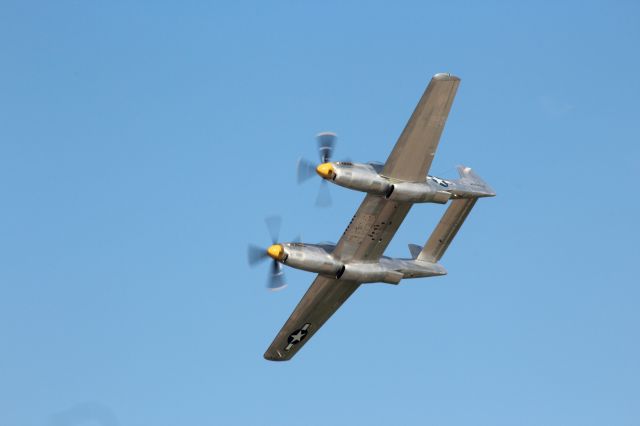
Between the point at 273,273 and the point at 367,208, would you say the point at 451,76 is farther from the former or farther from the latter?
the point at 273,273

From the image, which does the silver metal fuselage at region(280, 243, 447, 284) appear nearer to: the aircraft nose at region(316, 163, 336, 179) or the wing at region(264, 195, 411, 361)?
the wing at region(264, 195, 411, 361)

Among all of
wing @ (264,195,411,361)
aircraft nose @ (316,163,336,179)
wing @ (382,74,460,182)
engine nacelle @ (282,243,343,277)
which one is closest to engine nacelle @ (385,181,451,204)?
wing @ (382,74,460,182)

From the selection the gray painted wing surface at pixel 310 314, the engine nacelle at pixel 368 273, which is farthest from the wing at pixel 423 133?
the gray painted wing surface at pixel 310 314

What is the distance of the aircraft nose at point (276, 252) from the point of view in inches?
2366

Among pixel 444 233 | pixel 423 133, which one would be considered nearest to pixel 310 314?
pixel 444 233

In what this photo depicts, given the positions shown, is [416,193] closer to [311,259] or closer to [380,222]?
[380,222]

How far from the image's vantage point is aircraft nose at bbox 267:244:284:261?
197ft

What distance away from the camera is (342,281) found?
210 ft

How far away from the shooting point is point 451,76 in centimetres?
5709

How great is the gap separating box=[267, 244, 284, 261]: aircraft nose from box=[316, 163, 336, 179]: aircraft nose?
4886 millimetres

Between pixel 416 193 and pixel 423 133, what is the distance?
330cm

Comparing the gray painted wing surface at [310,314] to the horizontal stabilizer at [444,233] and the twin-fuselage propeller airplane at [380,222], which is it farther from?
the horizontal stabilizer at [444,233]

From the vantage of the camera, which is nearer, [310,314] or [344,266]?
[344,266]

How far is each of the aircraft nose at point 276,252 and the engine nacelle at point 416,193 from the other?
6.09 m
